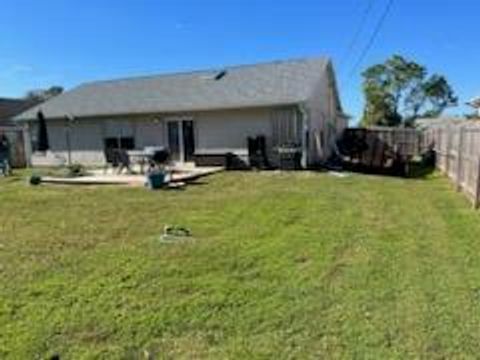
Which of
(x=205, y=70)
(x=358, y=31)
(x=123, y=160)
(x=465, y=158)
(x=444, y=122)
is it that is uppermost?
(x=358, y=31)

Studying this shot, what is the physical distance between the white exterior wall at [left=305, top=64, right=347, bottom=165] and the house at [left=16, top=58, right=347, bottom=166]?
0.04 m

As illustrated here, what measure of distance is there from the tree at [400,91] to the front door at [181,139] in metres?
37.1

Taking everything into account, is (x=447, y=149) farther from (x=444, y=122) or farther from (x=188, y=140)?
(x=188, y=140)

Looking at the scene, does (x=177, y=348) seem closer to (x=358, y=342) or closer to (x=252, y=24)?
(x=358, y=342)

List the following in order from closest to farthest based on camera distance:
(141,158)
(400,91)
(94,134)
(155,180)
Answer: (155,180) < (141,158) < (94,134) < (400,91)

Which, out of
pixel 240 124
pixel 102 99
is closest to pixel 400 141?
pixel 240 124

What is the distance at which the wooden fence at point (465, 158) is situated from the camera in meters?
8.93

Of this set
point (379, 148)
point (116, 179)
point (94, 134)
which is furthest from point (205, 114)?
point (379, 148)

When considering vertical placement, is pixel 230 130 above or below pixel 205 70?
below

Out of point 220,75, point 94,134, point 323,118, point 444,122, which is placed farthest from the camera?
point 444,122

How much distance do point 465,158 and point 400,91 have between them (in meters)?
51.3

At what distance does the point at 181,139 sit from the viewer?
1859cm

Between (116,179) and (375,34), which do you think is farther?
(375,34)

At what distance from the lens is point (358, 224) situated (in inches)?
302
